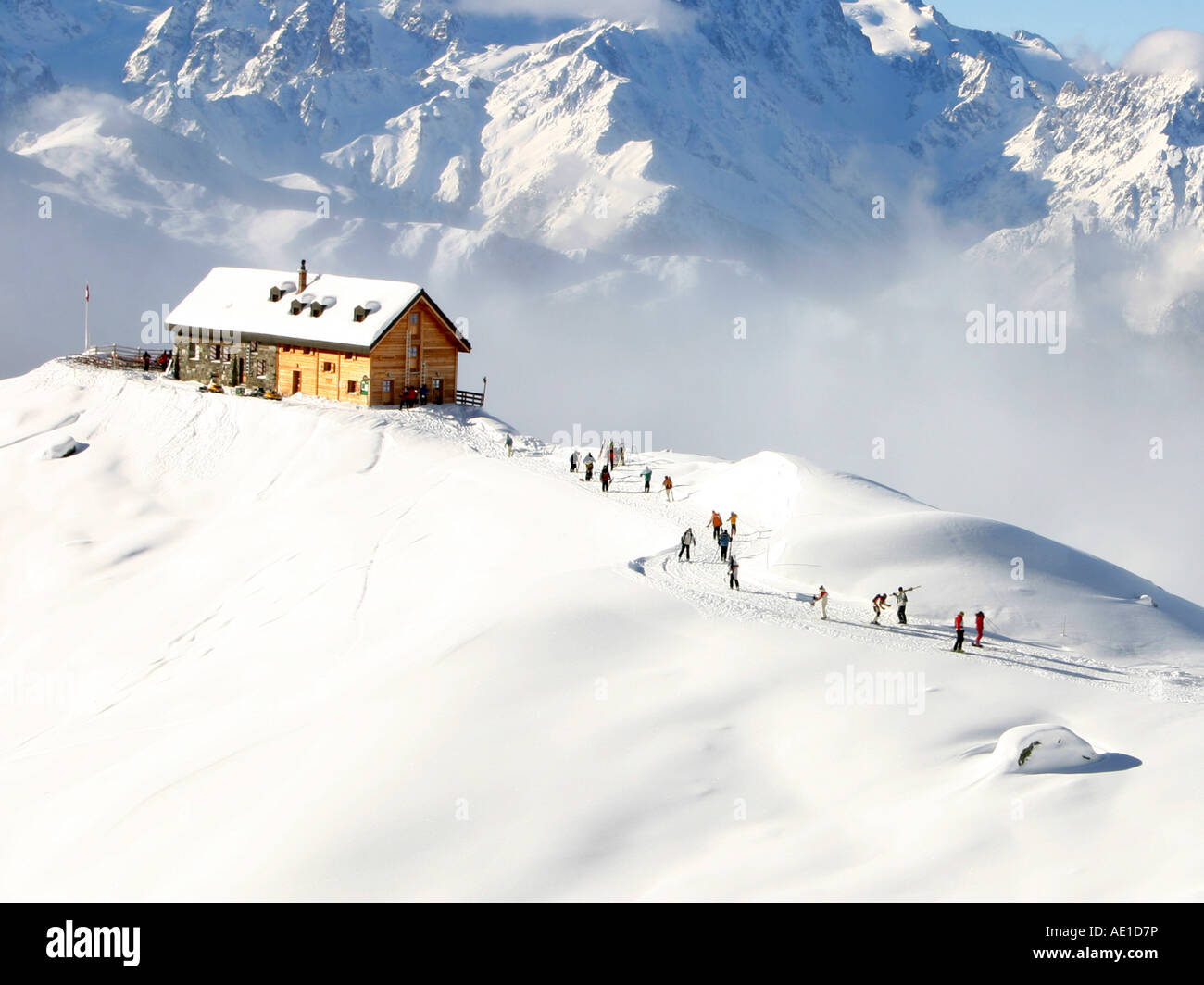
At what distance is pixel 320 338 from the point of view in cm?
6694

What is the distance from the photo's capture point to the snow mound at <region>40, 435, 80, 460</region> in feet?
211

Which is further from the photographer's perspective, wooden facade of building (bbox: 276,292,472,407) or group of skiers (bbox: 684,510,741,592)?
wooden facade of building (bbox: 276,292,472,407)

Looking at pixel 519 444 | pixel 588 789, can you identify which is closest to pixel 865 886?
pixel 588 789

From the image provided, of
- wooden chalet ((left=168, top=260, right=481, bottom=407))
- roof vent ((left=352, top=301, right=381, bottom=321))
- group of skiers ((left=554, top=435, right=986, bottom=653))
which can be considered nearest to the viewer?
group of skiers ((left=554, top=435, right=986, bottom=653))

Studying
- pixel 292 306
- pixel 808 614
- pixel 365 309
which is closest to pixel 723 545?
pixel 808 614

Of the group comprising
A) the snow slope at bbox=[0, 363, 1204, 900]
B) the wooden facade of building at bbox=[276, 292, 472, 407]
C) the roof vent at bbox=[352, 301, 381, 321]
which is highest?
A: the roof vent at bbox=[352, 301, 381, 321]

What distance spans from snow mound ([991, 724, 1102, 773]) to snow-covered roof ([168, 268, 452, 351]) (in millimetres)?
46274

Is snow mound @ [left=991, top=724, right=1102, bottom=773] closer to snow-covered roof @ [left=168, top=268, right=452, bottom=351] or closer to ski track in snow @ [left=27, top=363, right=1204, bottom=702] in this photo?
ski track in snow @ [left=27, top=363, right=1204, bottom=702]

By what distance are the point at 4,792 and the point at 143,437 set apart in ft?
118

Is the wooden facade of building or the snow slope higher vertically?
the wooden facade of building

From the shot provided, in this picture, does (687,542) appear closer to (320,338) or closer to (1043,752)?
(1043,752)

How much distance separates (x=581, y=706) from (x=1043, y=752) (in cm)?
1091

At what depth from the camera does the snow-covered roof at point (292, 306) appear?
6675 centimetres

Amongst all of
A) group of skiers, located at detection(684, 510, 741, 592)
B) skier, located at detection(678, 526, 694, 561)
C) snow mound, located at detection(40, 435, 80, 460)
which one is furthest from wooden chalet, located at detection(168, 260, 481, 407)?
skier, located at detection(678, 526, 694, 561)
